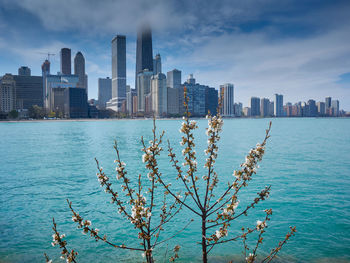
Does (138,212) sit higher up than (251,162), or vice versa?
(251,162)

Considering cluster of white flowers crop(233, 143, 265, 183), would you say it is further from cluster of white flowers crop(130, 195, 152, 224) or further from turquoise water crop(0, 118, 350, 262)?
turquoise water crop(0, 118, 350, 262)

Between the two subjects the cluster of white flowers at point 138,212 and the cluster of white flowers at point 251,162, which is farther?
the cluster of white flowers at point 251,162

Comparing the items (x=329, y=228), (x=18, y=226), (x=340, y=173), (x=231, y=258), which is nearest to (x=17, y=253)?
(x=18, y=226)

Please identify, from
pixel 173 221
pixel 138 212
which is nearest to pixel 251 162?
pixel 138 212

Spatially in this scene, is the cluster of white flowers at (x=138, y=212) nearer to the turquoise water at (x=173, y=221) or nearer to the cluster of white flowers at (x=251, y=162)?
the cluster of white flowers at (x=251, y=162)

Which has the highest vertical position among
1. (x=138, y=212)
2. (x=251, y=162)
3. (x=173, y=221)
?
(x=251, y=162)

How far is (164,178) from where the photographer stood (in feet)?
74.1

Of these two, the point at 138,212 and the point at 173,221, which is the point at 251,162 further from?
the point at 173,221

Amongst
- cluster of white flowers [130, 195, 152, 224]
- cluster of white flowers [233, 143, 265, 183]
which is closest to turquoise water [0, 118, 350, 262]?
cluster of white flowers [130, 195, 152, 224]

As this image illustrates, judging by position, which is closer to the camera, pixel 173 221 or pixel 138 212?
pixel 138 212

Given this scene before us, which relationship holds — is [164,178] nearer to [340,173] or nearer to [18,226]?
[18,226]

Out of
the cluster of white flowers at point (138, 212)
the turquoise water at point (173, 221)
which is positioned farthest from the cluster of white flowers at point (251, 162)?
the turquoise water at point (173, 221)

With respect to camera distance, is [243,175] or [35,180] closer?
[243,175]

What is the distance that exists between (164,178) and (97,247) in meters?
11.9
